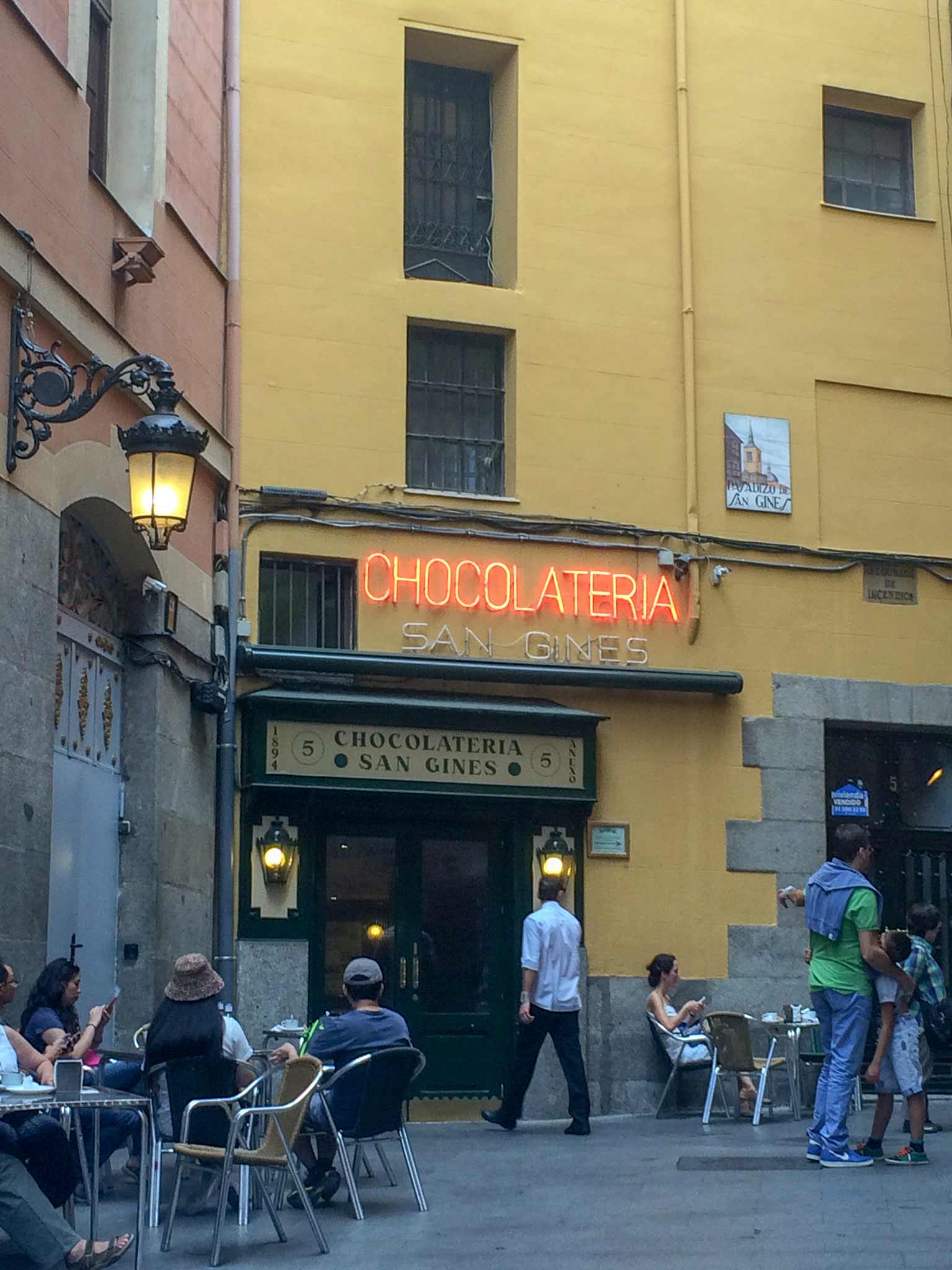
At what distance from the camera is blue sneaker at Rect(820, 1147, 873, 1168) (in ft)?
32.7

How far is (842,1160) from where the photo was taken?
392 inches

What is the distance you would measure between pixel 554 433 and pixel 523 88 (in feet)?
9.24

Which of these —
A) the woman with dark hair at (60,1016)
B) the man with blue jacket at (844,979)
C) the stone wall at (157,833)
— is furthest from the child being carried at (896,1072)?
the stone wall at (157,833)

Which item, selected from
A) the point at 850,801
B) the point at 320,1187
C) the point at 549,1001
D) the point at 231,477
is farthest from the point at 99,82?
the point at 850,801

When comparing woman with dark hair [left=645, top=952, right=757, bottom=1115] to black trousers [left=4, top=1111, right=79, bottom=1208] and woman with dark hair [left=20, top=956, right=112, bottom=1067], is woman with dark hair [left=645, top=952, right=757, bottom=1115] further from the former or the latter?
black trousers [left=4, top=1111, right=79, bottom=1208]

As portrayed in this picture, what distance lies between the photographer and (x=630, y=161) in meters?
15.5

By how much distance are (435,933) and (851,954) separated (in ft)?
16.1

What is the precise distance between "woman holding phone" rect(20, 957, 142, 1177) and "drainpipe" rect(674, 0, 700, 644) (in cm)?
690

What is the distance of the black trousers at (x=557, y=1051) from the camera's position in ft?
41.4

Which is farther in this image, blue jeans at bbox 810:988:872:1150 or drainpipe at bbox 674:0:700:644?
drainpipe at bbox 674:0:700:644

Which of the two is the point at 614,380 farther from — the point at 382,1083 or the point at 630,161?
the point at 382,1083

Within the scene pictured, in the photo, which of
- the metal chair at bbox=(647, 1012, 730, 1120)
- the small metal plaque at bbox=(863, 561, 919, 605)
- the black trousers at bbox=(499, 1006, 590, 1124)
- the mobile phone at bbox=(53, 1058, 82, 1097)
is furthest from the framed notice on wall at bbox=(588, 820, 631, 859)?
the mobile phone at bbox=(53, 1058, 82, 1097)

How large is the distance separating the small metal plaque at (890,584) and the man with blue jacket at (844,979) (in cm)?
576

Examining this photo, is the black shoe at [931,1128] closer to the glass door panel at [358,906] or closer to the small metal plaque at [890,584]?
the glass door panel at [358,906]
